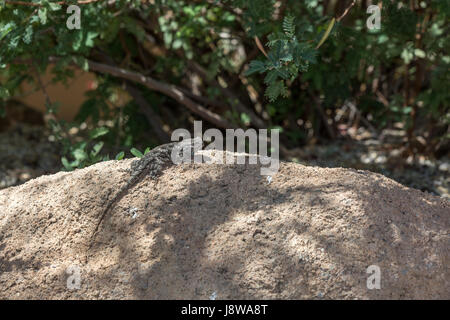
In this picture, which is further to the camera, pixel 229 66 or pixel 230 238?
pixel 229 66

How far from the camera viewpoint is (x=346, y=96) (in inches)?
191

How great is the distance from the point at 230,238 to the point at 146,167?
0.71 meters

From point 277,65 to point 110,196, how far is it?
44.8 inches

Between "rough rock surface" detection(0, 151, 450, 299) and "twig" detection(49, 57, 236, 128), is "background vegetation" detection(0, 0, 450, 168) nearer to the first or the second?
"twig" detection(49, 57, 236, 128)

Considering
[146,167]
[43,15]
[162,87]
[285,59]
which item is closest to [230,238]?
[146,167]

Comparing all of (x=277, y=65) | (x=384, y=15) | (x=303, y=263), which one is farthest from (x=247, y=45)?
(x=303, y=263)

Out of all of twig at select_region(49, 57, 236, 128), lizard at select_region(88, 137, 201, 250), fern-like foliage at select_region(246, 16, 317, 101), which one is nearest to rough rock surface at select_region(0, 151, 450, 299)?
lizard at select_region(88, 137, 201, 250)

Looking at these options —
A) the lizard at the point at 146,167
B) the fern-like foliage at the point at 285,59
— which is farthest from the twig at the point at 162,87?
the fern-like foliage at the point at 285,59

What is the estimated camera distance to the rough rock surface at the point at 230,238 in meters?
2.39

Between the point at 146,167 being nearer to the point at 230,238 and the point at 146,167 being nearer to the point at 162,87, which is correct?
the point at 230,238

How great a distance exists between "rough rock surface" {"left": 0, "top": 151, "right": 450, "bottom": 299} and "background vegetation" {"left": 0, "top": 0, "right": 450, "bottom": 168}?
0.96m

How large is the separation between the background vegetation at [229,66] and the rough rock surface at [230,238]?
960 millimetres

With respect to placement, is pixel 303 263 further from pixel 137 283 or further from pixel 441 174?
pixel 441 174

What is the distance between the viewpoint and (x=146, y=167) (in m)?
2.97
